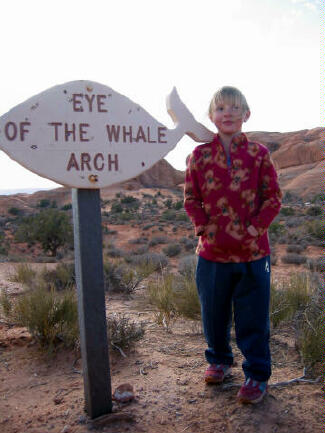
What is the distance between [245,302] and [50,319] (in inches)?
69.2

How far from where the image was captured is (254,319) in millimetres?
2348

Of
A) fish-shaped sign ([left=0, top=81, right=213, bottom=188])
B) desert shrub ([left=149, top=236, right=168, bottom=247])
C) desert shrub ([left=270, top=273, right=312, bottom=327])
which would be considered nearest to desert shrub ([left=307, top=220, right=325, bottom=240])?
desert shrub ([left=149, top=236, right=168, bottom=247])

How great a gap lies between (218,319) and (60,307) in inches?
60.4

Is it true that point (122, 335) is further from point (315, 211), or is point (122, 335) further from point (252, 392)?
point (315, 211)

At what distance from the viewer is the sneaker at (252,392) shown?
2328 mm

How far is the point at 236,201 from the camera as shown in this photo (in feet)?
7.47

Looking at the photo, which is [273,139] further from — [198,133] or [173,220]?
[198,133]

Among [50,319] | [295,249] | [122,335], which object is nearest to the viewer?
[122,335]

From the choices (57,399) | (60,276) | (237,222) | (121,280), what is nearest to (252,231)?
(237,222)

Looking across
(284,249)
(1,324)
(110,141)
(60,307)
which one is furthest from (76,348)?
(284,249)

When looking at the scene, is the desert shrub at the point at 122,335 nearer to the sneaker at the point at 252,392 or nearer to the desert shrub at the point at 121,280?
the sneaker at the point at 252,392

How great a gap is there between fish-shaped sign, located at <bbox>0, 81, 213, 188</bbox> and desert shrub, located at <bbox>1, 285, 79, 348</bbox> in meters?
1.60

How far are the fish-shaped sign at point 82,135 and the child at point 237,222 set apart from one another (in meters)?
0.37

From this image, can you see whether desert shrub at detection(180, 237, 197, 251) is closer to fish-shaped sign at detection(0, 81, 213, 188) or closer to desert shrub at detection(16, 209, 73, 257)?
desert shrub at detection(16, 209, 73, 257)
